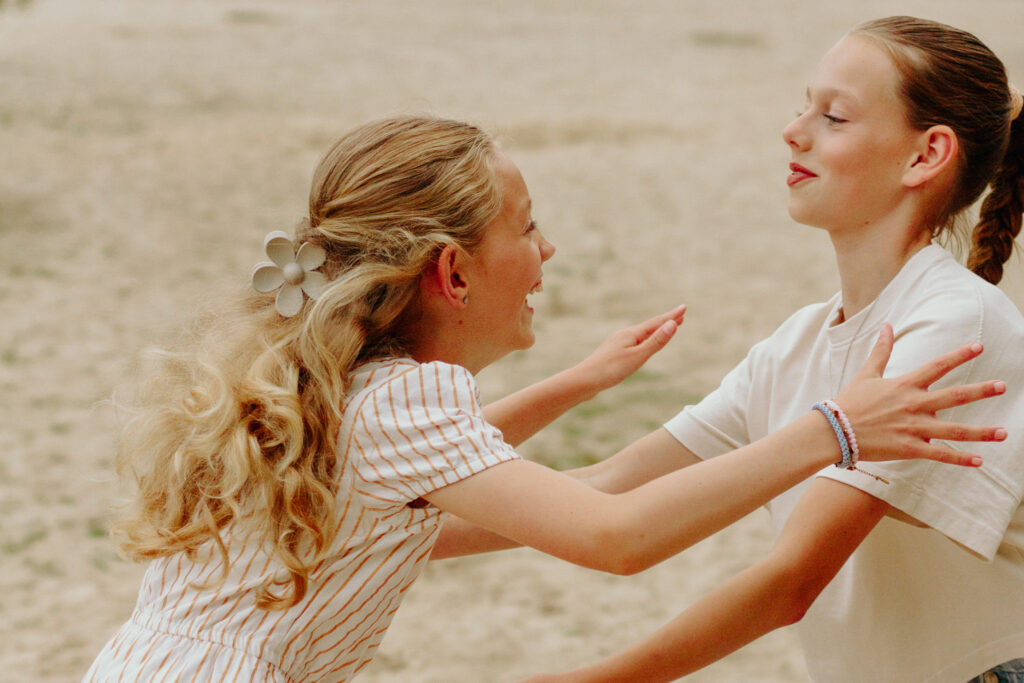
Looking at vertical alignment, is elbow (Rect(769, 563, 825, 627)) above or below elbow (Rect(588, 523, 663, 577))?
below

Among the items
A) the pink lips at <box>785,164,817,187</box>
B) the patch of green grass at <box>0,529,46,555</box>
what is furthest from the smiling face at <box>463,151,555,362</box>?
the patch of green grass at <box>0,529,46,555</box>

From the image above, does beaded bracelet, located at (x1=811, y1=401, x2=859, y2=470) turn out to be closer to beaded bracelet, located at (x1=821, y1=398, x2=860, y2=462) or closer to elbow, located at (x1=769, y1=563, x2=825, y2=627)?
beaded bracelet, located at (x1=821, y1=398, x2=860, y2=462)

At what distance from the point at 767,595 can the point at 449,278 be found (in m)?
0.87

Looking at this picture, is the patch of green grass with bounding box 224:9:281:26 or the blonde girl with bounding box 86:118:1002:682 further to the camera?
the patch of green grass with bounding box 224:9:281:26

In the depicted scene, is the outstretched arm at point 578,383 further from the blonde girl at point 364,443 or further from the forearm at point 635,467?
the blonde girl at point 364,443

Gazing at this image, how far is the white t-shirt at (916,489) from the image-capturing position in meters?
2.30

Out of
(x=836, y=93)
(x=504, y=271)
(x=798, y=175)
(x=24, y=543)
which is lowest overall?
(x=24, y=543)

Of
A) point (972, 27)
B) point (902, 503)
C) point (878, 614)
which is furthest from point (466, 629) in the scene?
point (972, 27)

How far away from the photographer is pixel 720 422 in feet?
9.58

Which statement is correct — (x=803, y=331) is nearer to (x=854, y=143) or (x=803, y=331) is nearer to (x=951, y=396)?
(x=854, y=143)

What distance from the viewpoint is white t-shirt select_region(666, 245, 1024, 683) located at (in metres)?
2.30

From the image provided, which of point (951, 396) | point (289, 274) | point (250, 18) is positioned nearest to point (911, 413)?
point (951, 396)

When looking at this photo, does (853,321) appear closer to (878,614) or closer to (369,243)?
(878,614)

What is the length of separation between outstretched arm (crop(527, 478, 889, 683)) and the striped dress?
0.38m
